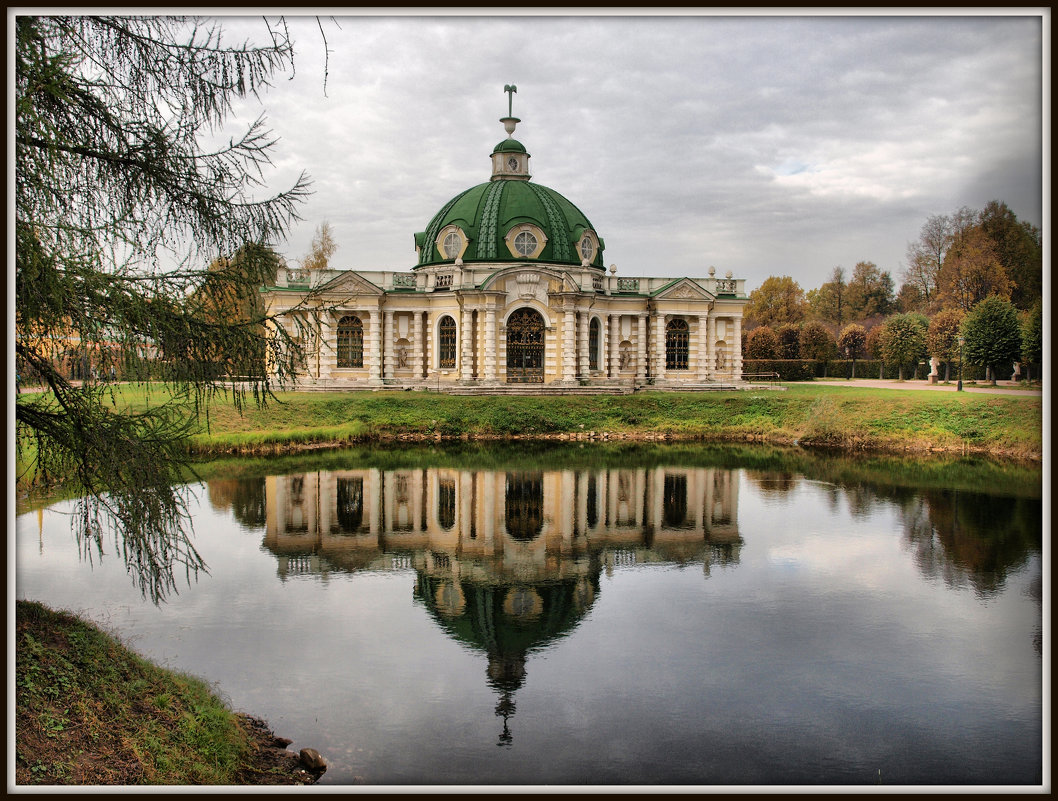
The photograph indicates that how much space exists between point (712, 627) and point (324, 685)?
4683mm

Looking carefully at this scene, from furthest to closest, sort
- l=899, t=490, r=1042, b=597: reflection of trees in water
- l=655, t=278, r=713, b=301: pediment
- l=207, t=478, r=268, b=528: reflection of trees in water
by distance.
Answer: l=655, t=278, r=713, b=301: pediment, l=207, t=478, r=268, b=528: reflection of trees in water, l=899, t=490, r=1042, b=597: reflection of trees in water

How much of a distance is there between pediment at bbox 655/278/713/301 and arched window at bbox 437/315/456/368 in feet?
34.6

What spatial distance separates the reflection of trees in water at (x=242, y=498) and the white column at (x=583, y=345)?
20.9m

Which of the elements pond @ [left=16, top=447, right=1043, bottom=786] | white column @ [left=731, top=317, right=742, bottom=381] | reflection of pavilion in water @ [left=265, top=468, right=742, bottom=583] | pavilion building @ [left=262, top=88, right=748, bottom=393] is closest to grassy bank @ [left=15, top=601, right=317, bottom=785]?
pond @ [left=16, top=447, right=1043, bottom=786]

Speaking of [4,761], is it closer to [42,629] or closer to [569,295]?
[42,629]

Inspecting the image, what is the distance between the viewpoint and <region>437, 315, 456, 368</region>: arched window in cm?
3856

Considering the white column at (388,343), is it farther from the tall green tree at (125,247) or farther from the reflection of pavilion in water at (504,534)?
the tall green tree at (125,247)

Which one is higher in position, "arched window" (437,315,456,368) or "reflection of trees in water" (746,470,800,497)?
"arched window" (437,315,456,368)

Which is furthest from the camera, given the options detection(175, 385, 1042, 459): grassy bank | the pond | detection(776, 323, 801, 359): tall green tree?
detection(776, 323, 801, 359): tall green tree

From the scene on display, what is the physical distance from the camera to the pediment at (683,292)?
3981cm

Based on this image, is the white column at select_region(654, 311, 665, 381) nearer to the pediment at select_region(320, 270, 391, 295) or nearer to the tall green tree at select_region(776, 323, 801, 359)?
the pediment at select_region(320, 270, 391, 295)

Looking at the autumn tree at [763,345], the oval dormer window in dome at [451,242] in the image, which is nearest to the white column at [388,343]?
the oval dormer window in dome at [451,242]

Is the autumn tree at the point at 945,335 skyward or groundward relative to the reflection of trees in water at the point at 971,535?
skyward

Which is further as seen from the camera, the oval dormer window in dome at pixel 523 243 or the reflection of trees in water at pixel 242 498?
the oval dormer window in dome at pixel 523 243
